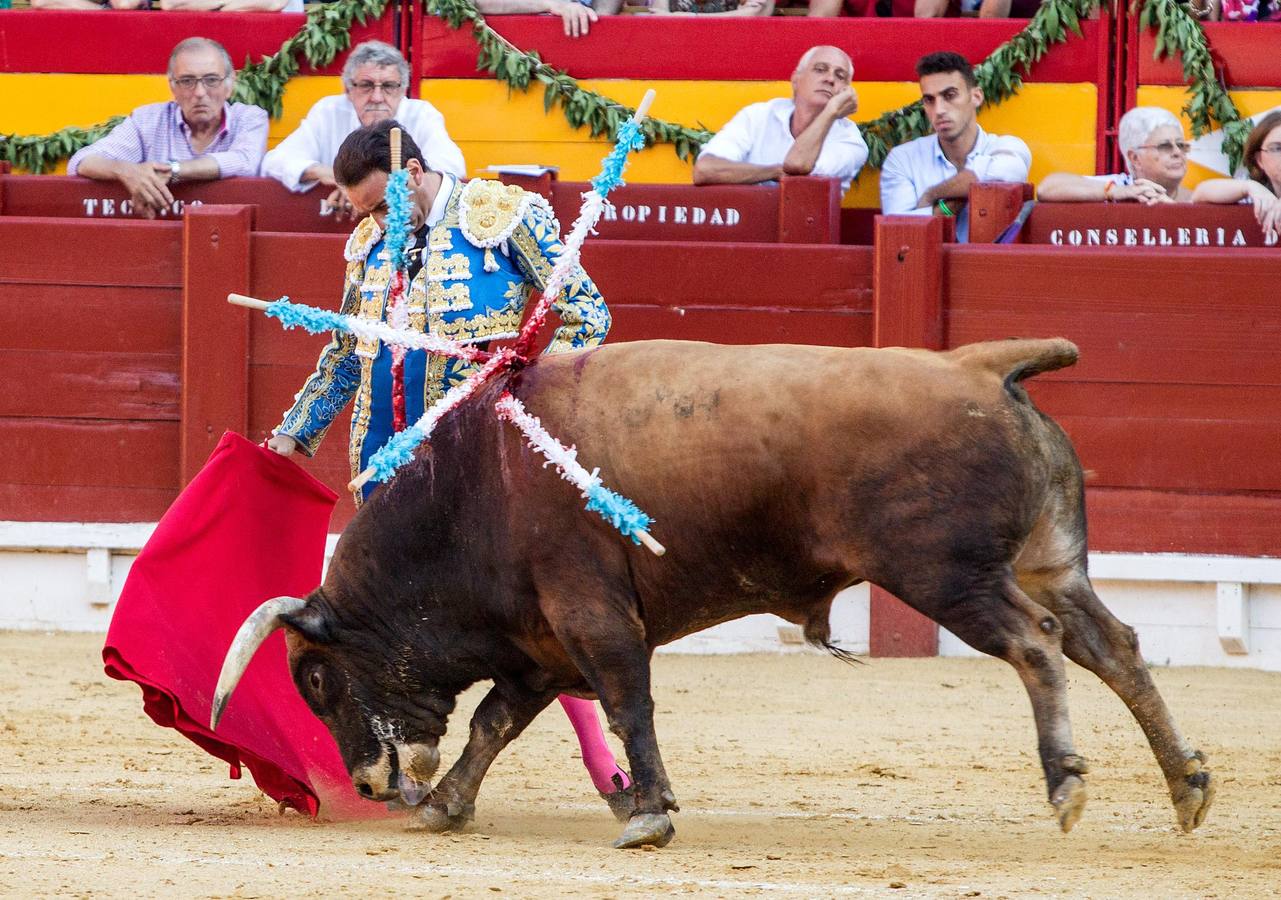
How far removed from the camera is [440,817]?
4.31m

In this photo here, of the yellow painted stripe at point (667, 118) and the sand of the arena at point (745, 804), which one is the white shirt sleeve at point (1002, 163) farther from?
the sand of the arena at point (745, 804)

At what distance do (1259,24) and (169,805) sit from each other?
4.77 meters

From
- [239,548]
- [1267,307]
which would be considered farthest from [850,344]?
[239,548]

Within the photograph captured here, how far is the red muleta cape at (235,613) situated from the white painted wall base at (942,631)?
6.98ft

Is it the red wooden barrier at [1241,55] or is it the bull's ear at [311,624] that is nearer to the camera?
the bull's ear at [311,624]

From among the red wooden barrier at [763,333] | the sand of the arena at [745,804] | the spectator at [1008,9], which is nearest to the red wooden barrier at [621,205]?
the red wooden barrier at [763,333]

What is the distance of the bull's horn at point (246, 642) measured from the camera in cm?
409

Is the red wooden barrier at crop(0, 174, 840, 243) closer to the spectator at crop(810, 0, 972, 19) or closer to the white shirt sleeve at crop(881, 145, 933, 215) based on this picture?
the white shirt sleeve at crop(881, 145, 933, 215)

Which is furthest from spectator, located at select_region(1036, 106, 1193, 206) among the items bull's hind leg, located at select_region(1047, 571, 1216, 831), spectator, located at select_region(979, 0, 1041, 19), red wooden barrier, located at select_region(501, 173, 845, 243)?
bull's hind leg, located at select_region(1047, 571, 1216, 831)

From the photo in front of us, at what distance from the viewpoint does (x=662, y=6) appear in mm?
7934

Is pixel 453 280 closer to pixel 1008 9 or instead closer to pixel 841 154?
pixel 841 154

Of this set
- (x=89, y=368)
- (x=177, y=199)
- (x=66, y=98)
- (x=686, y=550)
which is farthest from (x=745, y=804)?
(x=66, y=98)

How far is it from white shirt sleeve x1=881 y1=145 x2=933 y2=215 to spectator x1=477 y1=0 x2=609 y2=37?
1297 millimetres

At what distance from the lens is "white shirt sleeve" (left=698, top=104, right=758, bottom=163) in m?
7.14
